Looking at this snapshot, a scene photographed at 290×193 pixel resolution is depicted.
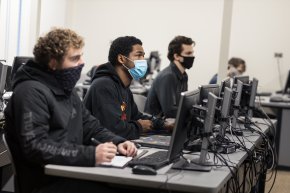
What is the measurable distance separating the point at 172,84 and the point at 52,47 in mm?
2186

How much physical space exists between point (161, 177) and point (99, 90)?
1.15 metres

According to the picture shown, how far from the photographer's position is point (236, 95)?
388 cm

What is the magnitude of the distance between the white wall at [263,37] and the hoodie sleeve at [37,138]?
6.84m

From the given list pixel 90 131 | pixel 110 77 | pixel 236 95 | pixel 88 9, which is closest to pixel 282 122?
pixel 236 95

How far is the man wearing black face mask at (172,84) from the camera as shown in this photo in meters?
4.56

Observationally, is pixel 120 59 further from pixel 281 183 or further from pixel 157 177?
pixel 281 183

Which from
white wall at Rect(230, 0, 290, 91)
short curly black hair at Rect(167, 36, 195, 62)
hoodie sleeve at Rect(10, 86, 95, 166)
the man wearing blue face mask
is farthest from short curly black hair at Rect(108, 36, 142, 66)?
white wall at Rect(230, 0, 290, 91)

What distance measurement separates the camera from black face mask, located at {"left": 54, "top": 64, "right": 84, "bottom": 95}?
2.61 metres

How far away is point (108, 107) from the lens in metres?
3.28

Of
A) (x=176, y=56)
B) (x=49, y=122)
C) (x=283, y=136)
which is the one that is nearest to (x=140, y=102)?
(x=176, y=56)

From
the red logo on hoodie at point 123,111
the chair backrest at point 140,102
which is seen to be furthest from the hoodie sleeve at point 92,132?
the chair backrest at point 140,102

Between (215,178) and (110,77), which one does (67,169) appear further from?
(110,77)

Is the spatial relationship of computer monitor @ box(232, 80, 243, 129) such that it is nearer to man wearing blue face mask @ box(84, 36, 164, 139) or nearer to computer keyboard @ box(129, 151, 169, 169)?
man wearing blue face mask @ box(84, 36, 164, 139)

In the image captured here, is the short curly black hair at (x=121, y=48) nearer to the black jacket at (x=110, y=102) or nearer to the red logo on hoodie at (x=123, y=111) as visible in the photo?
the black jacket at (x=110, y=102)
